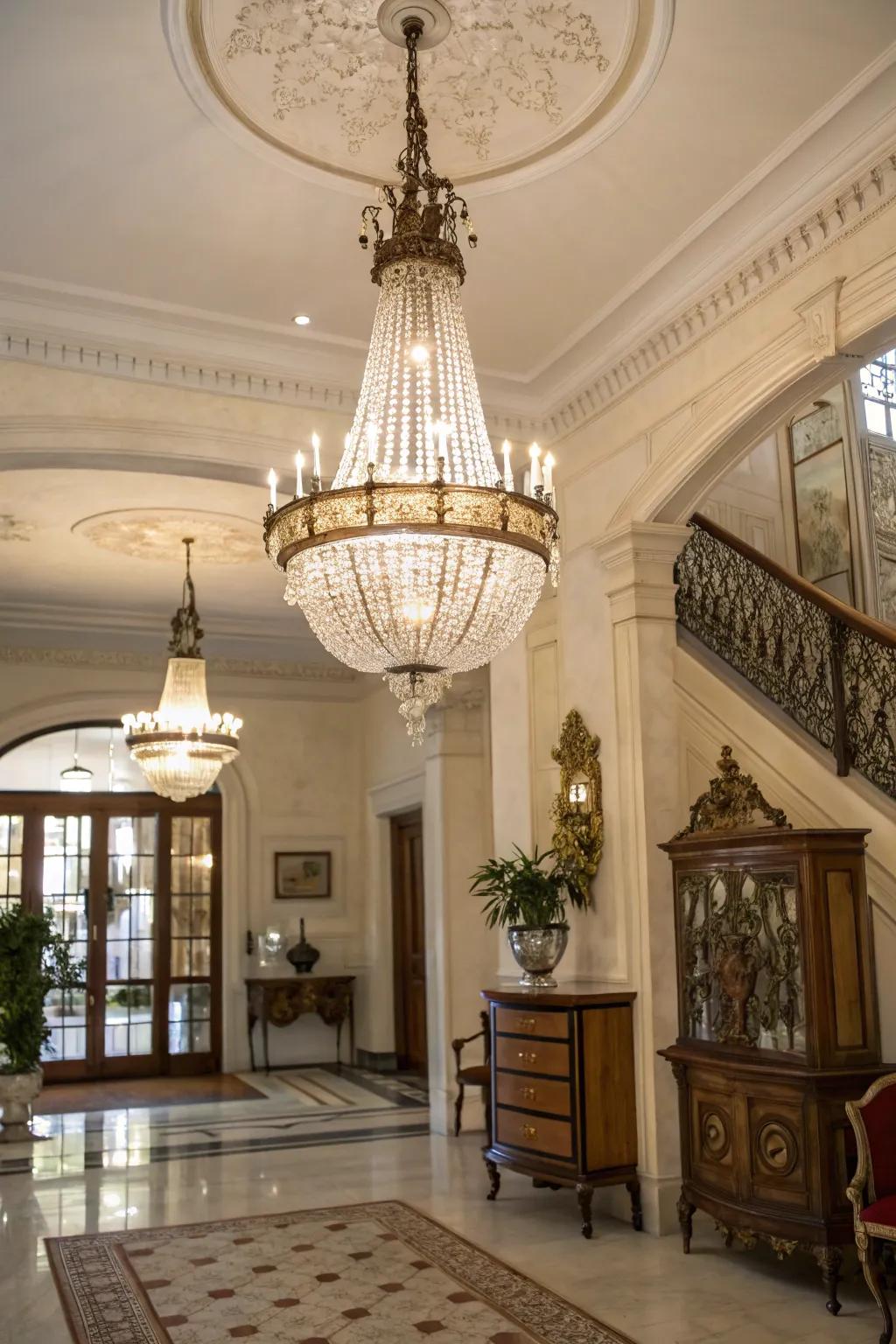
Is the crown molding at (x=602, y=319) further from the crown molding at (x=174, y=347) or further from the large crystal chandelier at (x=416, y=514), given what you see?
the large crystal chandelier at (x=416, y=514)

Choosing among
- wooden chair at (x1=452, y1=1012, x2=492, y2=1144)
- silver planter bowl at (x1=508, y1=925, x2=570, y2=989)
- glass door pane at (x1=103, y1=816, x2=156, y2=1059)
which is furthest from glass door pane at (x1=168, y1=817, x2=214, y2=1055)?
silver planter bowl at (x1=508, y1=925, x2=570, y2=989)

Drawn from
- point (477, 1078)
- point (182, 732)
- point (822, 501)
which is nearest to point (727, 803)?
point (477, 1078)

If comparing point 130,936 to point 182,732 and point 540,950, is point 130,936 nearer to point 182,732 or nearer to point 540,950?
point 182,732

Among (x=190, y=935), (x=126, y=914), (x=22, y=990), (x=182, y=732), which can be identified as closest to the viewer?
(x=182, y=732)

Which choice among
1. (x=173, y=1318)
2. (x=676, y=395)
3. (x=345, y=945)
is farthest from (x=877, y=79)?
(x=345, y=945)

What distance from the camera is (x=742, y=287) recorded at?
5746mm

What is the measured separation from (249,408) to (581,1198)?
444 cm

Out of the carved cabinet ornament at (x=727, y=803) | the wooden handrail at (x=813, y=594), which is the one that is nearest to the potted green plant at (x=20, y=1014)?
the carved cabinet ornament at (x=727, y=803)

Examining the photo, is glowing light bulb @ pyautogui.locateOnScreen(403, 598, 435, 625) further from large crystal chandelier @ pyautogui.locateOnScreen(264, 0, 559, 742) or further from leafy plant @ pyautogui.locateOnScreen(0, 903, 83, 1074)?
leafy plant @ pyautogui.locateOnScreen(0, 903, 83, 1074)

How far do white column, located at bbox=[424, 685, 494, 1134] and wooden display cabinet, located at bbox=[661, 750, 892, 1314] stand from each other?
4.25m

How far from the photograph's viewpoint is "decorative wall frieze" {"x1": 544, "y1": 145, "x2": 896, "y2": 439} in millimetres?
4930

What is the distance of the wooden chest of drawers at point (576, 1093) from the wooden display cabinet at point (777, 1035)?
1.45 ft

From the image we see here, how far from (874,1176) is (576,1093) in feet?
5.95

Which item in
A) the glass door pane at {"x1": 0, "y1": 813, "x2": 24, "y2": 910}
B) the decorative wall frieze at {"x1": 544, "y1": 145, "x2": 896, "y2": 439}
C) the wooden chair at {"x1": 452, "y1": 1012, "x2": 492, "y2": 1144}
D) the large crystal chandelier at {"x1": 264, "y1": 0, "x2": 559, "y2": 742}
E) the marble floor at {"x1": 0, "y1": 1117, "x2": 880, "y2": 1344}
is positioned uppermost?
the decorative wall frieze at {"x1": 544, "y1": 145, "x2": 896, "y2": 439}
